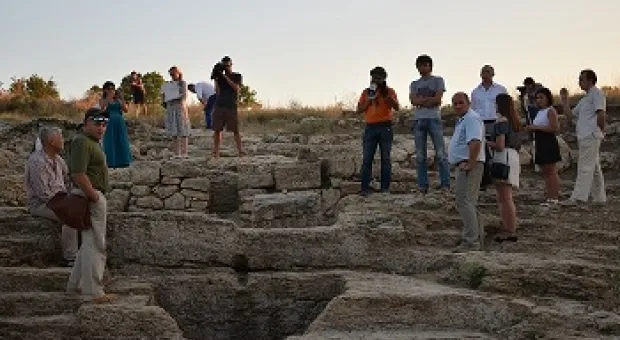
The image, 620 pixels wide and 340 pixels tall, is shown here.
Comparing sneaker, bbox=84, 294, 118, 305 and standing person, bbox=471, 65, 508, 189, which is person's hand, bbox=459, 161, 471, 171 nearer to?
standing person, bbox=471, 65, 508, 189

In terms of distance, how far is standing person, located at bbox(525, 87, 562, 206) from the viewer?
973 centimetres

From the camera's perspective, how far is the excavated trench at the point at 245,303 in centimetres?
741

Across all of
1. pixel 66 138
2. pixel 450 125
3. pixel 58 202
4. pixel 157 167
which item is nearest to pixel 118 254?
pixel 58 202

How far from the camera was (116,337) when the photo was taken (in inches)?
245

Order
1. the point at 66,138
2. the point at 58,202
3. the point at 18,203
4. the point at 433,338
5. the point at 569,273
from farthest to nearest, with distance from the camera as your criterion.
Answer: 1. the point at 66,138
2. the point at 18,203
3. the point at 569,273
4. the point at 58,202
5. the point at 433,338

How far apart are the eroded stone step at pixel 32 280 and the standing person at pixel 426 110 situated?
4.79 meters

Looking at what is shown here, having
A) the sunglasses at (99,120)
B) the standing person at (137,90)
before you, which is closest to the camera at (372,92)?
the sunglasses at (99,120)

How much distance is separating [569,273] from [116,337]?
4.22m

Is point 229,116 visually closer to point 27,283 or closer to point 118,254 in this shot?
point 118,254

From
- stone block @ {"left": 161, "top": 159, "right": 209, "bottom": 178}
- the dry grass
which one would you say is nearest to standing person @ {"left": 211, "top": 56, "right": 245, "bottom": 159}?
stone block @ {"left": 161, "top": 159, "right": 209, "bottom": 178}

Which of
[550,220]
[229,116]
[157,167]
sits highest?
[229,116]

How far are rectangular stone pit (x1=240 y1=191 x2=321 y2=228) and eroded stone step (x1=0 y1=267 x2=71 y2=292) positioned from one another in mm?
2872

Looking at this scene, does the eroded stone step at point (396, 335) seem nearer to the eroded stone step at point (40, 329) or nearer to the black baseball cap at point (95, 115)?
the eroded stone step at point (40, 329)

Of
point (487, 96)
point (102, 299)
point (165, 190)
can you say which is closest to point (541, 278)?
point (487, 96)
